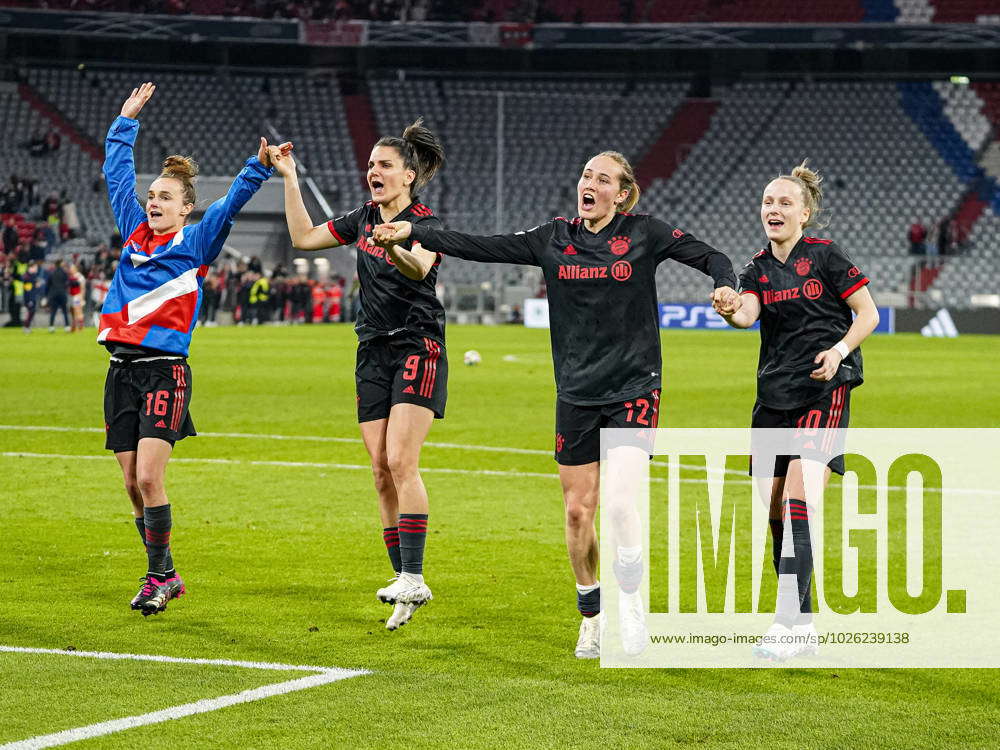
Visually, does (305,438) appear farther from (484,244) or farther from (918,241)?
(918,241)

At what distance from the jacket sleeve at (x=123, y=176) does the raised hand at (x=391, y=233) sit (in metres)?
1.67

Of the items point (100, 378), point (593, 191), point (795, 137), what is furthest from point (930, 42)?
point (593, 191)

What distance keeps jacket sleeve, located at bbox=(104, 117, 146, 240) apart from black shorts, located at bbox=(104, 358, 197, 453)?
69 cm

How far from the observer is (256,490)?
10711mm

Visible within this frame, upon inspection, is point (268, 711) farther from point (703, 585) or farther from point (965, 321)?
point (965, 321)

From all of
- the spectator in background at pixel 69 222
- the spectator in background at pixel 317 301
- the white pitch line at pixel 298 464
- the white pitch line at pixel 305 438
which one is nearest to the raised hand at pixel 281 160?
the white pitch line at pixel 298 464

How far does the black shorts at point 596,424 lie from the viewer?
233 inches

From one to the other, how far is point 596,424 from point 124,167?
115 inches

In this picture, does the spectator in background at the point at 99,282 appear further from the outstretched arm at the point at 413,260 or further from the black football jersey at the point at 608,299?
the black football jersey at the point at 608,299

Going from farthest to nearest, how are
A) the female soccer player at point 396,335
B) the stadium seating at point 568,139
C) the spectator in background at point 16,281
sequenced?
the stadium seating at point 568,139 → the spectator in background at point 16,281 → the female soccer player at point 396,335

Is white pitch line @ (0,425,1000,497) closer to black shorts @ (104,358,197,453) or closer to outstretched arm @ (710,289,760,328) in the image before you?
outstretched arm @ (710,289,760,328)

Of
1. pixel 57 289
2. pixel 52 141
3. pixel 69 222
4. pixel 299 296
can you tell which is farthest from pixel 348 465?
pixel 52 141

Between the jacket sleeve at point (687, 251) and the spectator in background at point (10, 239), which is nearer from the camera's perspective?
the jacket sleeve at point (687, 251)

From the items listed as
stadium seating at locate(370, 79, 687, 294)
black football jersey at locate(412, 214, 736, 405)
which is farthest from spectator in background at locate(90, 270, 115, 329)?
black football jersey at locate(412, 214, 736, 405)
